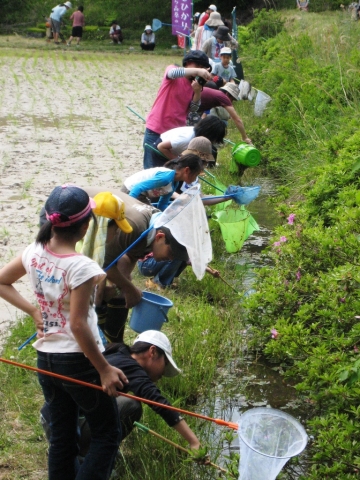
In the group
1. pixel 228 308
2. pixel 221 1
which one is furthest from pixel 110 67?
pixel 228 308

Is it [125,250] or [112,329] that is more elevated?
[125,250]

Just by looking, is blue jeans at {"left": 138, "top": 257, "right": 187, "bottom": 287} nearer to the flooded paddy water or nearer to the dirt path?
the flooded paddy water

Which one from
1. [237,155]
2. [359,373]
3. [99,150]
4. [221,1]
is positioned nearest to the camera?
[359,373]

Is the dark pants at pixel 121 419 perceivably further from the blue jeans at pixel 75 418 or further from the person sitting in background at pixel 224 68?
the person sitting in background at pixel 224 68

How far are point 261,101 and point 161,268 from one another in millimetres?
5675

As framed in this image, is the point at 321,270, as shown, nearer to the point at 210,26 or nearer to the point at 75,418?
the point at 75,418

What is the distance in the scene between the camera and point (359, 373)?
268cm

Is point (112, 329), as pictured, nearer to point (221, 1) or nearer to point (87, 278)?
point (87, 278)

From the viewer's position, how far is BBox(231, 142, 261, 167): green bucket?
7.01 m

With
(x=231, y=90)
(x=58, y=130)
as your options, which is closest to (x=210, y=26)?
(x=58, y=130)

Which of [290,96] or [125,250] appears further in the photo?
[290,96]

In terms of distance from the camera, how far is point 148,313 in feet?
12.0

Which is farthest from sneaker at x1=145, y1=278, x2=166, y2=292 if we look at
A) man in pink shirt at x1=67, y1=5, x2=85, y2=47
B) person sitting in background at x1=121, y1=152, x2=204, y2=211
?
man in pink shirt at x1=67, y1=5, x2=85, y2=47

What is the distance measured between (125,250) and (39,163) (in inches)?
212
